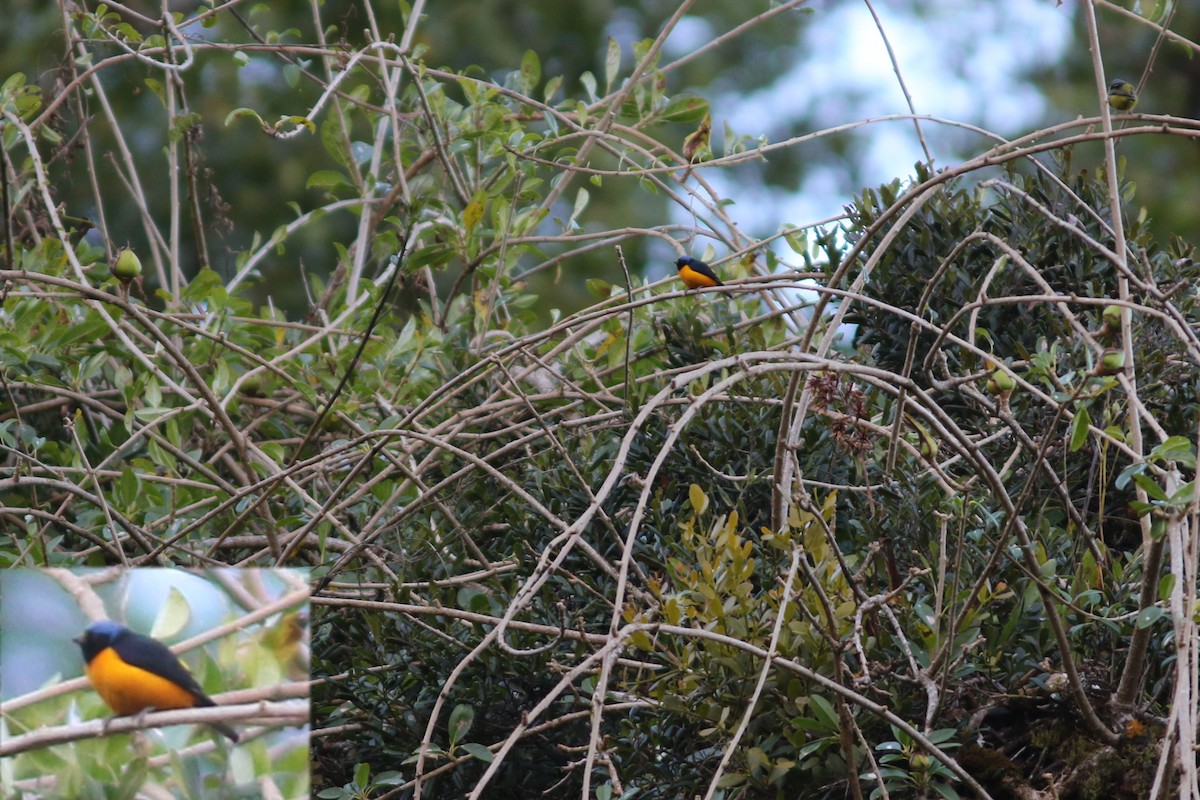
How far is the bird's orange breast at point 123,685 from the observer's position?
1.10 meters

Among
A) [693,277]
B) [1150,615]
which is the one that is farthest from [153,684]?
[693,277]

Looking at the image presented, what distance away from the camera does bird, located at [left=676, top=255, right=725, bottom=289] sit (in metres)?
3.06

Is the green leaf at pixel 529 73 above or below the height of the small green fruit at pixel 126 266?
above

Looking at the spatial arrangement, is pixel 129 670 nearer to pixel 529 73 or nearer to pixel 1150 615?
pixel 1150 615

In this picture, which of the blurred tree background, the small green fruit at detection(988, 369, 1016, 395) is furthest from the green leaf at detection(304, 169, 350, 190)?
the small green fruit at detection(988, 369, 1016, 395)

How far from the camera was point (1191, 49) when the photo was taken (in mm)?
2068

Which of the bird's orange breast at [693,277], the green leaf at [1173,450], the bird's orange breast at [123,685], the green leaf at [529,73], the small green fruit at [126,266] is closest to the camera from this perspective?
the bird's orange breast at [123,685]

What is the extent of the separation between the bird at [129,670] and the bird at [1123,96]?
1.78 metres

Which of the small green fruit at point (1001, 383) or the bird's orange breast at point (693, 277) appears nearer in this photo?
the small green fruit at point (1001, 383)

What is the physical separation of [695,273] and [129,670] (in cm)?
223

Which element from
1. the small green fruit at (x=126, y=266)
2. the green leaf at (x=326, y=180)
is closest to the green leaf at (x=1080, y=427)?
the small green fruit at (x=126, y=266)

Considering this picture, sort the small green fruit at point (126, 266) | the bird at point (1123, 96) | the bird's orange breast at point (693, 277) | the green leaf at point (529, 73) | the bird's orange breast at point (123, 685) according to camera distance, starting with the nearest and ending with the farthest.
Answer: the bird's orange breast at point (123, 685) < the small green fruit at point (126, 266) < the bird at point (1123, 96) < the bird's orange breast at point (693, 277) < the green leaf at point (529, 73)

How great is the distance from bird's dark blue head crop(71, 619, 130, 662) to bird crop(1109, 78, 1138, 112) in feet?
5.91

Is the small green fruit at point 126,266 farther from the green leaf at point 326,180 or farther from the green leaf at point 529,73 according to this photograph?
the green leaf at point 529,73
